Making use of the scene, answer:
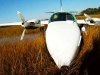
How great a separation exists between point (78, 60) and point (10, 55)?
272 cm

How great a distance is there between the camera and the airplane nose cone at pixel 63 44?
6406 mm

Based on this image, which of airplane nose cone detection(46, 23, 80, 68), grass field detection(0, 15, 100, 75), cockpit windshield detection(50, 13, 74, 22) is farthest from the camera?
cockpit windshield detection(50, 13, 74, 22)

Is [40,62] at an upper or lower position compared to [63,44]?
lower

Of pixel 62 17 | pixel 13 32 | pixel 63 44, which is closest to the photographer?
pixel 63 44

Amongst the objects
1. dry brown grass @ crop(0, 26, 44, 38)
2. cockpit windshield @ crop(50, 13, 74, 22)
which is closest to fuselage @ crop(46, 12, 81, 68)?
cockpit windshield @ crop(50, 13, 74, 22)

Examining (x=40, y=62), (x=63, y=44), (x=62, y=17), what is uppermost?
(x=62, y=17)

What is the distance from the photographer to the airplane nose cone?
6406 millimetres

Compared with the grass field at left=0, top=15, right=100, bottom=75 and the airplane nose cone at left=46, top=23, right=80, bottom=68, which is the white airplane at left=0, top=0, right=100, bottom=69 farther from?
the grass field at left=0, top=15, right=100, bottom=75

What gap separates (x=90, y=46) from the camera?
9852mm

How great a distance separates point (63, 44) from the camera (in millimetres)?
6625

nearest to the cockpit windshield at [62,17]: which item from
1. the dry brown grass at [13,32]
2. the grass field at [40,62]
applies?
the grass field at [40,62]

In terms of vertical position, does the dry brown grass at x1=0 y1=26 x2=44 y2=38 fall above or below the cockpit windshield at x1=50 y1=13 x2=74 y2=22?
below

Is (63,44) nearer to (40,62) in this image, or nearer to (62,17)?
(40,62)

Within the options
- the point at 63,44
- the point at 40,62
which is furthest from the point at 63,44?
the point at 40,62
